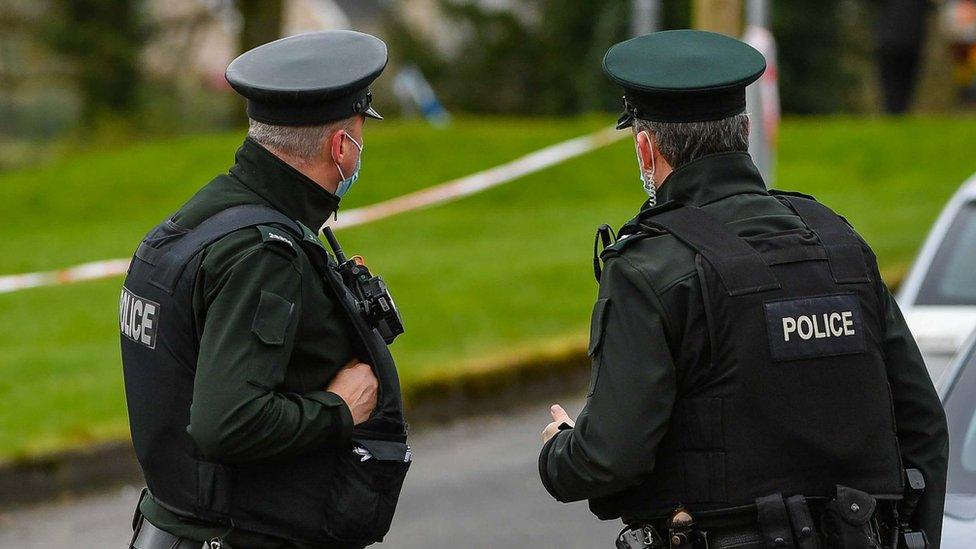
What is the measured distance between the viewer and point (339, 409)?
3098mm

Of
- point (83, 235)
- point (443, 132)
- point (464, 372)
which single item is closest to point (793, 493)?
point (464, 372)

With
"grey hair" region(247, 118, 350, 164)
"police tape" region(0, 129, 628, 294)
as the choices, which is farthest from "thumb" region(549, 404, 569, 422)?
"police tape" region(0, 129, 628, 294)

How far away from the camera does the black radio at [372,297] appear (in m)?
3.25

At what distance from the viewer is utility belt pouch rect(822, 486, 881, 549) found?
113 inches

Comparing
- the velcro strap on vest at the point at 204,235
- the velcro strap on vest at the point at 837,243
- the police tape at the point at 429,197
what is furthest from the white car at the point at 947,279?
the police tape at the point at 429,197

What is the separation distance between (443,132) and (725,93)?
1287 centimetres

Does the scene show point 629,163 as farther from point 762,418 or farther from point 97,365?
point 762,418

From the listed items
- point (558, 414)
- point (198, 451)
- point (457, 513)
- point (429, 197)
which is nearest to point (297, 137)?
point (198, 451)

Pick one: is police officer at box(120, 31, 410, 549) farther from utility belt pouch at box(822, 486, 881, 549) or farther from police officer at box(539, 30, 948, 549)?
utility belt pouch at box(822, 486, 881, 549)

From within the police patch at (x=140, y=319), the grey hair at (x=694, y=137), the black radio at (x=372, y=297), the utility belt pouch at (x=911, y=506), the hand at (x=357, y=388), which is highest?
the grey hair at (x=694, y=137)

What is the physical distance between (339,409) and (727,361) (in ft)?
2.69

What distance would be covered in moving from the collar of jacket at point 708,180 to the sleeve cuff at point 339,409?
796 millimetres

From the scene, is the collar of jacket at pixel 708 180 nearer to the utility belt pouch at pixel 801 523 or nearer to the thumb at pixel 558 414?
the thumb at pixel 558 414

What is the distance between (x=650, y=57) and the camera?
3.07m
